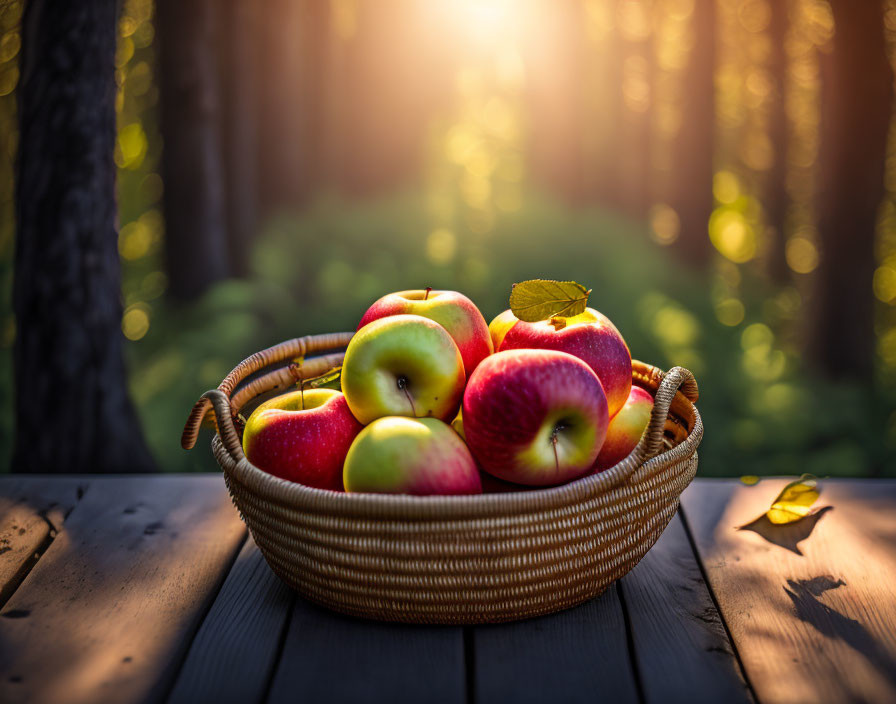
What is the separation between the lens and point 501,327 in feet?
4.69

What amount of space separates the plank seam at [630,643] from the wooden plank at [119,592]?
23.6 inches

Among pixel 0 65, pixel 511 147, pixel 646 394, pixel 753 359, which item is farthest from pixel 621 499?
pixel 511 147

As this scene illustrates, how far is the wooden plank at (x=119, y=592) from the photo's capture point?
0.97 m

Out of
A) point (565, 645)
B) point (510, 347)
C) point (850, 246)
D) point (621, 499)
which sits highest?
point (510, 347)

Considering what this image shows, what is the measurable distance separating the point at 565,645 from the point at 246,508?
0.49 m

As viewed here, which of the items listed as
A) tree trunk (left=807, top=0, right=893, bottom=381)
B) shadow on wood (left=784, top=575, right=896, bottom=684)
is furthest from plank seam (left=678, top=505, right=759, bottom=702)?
tree trunk (left=807, top=0, right=893, bottom=381)

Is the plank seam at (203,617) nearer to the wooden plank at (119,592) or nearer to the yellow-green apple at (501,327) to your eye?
the wooden plank at (119,592)

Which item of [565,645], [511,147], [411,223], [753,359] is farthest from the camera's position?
[511,147]

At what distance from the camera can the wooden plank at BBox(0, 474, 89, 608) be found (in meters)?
1.23

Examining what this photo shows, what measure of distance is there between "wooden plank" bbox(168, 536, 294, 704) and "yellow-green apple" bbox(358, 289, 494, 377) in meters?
0.47

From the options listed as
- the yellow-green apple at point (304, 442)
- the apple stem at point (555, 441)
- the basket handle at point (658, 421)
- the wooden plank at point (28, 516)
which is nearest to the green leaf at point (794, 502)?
the basket handle at point (658, 421)

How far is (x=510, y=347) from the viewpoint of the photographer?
132 cm

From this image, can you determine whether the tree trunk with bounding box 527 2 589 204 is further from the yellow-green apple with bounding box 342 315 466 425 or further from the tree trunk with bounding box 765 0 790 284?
the yellow-green apple with bounding box 342 315 466 425

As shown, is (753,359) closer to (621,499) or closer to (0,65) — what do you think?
(621,499)
